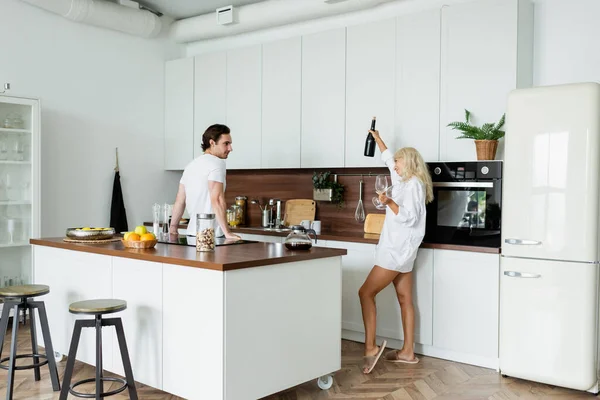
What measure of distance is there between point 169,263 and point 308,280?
2.59 ft

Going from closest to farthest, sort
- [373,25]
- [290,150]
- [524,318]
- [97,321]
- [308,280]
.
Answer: [97,321], [308,280], [524,318], [373,25], [290,150]

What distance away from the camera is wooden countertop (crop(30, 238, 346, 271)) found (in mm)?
3078

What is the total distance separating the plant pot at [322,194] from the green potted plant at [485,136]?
155 centimetres

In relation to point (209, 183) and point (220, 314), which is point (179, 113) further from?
point (220, 314)

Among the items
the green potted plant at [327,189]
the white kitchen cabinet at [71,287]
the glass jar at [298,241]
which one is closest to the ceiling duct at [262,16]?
the green potted plant at [327,189]

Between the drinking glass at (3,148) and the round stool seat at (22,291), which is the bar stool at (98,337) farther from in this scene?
the drinking glass at (3,148)

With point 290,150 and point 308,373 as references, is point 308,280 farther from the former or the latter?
point 290,150

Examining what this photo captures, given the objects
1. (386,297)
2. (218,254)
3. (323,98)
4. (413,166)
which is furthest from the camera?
(323,98)

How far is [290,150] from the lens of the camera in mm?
5695

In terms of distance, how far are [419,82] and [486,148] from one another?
0.82m

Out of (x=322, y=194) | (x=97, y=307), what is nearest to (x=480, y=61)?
(x=322, y=194)

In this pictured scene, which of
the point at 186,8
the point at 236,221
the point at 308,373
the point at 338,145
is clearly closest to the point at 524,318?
the point at 308,373

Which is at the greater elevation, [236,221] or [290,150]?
[290,150]

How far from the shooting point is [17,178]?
5.28 meters
